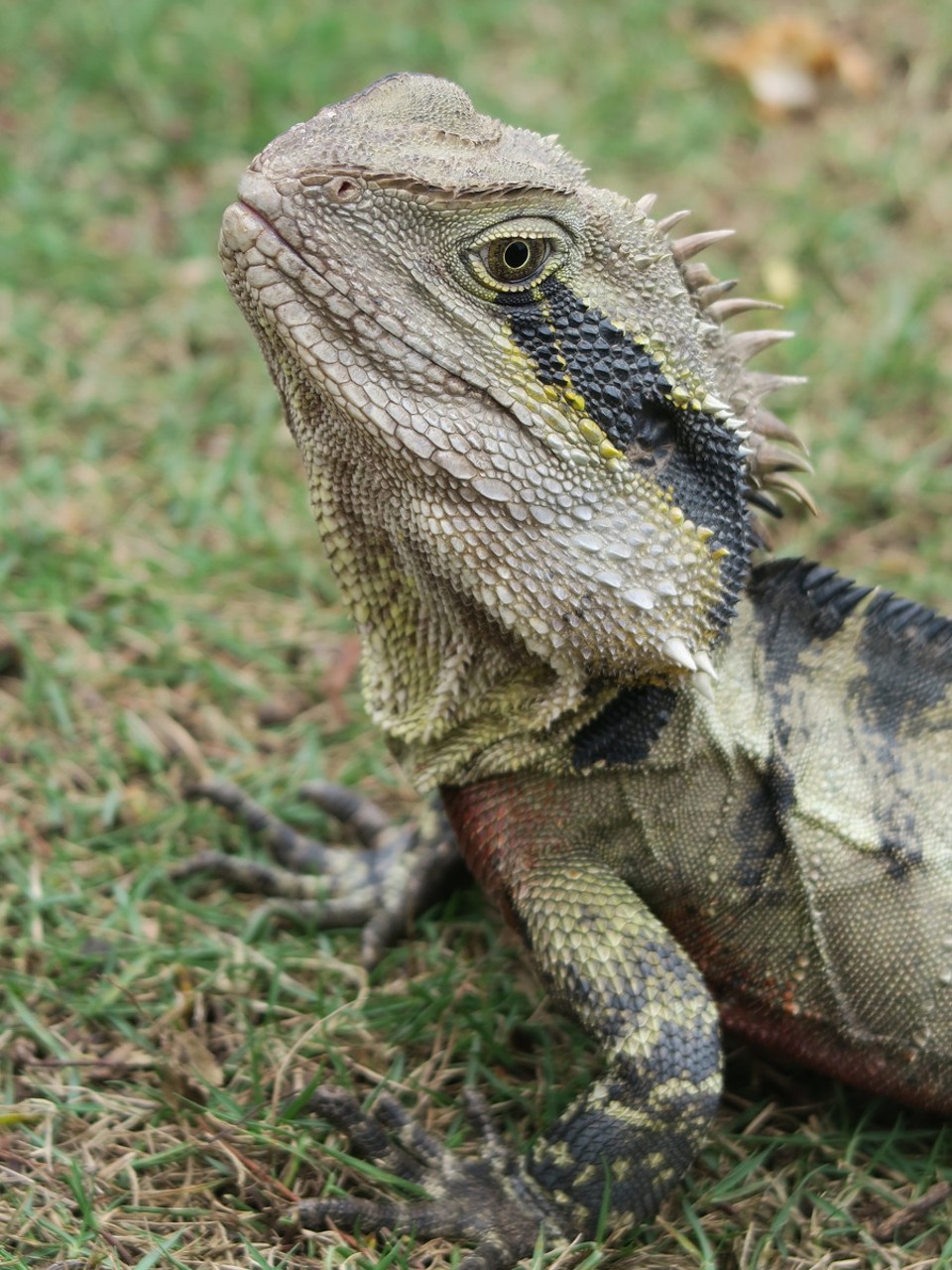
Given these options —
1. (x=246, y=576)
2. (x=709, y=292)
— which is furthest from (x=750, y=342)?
(x=246, y=576)

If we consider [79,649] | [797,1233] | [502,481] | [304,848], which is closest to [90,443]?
[79,649]

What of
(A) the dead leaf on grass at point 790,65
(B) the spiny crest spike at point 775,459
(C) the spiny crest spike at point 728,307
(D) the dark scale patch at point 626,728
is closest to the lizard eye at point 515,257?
(C) the spiny crest spike at point 728,307

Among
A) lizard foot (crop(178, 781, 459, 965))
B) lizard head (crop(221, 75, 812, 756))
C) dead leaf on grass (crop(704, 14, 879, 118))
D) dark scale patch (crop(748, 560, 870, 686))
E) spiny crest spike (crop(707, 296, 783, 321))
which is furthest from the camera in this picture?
dead leaf on grass (crop(704, 14, 879, 118))

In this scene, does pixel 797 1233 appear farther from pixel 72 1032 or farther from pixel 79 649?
pixel 79 649

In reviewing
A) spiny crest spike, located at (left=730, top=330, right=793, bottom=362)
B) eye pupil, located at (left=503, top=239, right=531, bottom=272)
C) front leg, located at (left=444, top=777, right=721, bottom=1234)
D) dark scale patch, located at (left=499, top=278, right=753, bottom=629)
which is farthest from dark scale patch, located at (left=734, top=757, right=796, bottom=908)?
eye pupil, located at (left=503, top=239, right=531, bottom=272)

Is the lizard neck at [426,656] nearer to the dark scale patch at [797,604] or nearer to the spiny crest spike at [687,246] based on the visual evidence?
the dark scale patch at [797,604]

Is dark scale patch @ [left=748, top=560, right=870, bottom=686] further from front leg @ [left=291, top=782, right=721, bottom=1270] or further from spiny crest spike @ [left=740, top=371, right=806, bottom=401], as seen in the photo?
front leg @ [left=291, top=782, right=721, bottom=1270]

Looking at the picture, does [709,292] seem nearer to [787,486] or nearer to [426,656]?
[787,486]

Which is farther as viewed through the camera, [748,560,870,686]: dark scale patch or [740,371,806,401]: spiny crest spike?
[748,560,870,686]: dark scale patch
